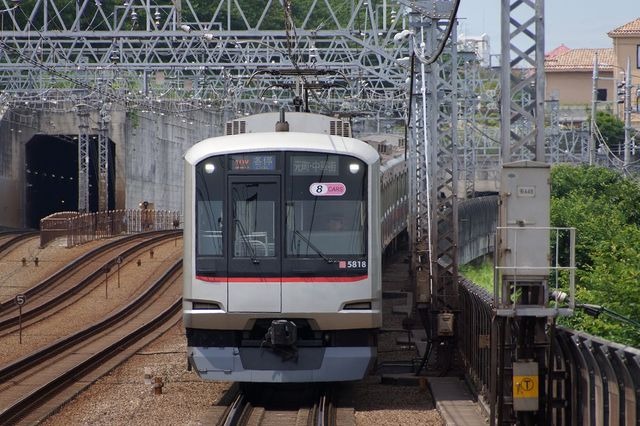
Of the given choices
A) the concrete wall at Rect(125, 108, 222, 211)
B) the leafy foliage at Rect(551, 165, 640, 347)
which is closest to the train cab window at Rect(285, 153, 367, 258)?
the leafy foliage at Rect(551, 165, 640, 347)

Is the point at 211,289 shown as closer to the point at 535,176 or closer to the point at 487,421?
the point at 487,421

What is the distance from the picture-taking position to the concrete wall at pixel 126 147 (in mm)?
47094

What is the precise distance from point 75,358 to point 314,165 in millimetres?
5992

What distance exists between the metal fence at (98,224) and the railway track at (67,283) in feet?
4.12

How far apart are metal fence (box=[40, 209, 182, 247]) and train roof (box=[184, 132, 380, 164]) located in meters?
22.4

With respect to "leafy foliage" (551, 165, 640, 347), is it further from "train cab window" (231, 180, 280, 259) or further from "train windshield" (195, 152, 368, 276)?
"train cab window" (231, 180, 280, 259)

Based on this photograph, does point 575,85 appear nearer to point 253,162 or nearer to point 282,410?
point 253,162

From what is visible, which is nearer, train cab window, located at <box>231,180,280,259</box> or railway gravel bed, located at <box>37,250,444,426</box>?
railway gravel bed, located at <box>37,250,444,426</box>

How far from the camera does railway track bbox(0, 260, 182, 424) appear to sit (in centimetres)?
1373

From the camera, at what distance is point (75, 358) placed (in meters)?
17.8

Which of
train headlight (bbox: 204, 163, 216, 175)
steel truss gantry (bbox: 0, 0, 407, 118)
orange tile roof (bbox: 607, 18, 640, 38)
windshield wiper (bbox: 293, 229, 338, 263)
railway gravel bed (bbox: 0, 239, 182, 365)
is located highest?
orange tile roof (bbox: 607, 18, 640, 38)

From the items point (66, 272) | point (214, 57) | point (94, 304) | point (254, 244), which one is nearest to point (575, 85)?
point (214, 57)

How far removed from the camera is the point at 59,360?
695 inches

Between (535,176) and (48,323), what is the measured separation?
1441 centimetres
